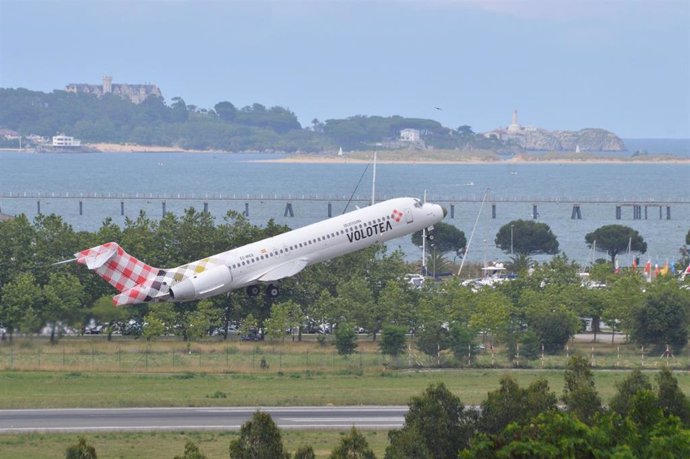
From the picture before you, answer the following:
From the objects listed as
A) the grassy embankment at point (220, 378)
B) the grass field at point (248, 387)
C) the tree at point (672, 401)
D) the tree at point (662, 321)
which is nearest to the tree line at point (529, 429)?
the tree at point (672, 401)

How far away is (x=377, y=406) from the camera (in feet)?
240

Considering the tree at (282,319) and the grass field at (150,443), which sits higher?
the tree at (282,319)

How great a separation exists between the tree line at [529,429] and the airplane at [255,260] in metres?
30.8

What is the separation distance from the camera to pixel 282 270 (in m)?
87.6

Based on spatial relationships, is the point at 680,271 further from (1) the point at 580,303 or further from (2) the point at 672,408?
(2) the point at 672,408

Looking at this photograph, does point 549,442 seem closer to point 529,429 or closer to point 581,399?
point 529,429

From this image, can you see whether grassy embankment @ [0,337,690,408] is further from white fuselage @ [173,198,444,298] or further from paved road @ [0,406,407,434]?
white fuselage @ [173,198,444,298]

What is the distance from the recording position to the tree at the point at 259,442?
1873 inches

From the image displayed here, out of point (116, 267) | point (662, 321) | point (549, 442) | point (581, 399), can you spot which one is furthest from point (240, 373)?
point (549, 442)

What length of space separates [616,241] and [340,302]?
92.8 metres

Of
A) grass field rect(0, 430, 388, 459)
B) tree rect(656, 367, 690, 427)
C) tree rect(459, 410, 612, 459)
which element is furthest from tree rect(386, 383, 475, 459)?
grass field rect(0, 430, 388, 459)

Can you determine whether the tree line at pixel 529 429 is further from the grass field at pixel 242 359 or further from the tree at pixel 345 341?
the tree at pixel 345 341

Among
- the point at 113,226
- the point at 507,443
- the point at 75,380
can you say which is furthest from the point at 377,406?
the point at 113,226

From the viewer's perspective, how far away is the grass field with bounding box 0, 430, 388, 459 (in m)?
60.9
